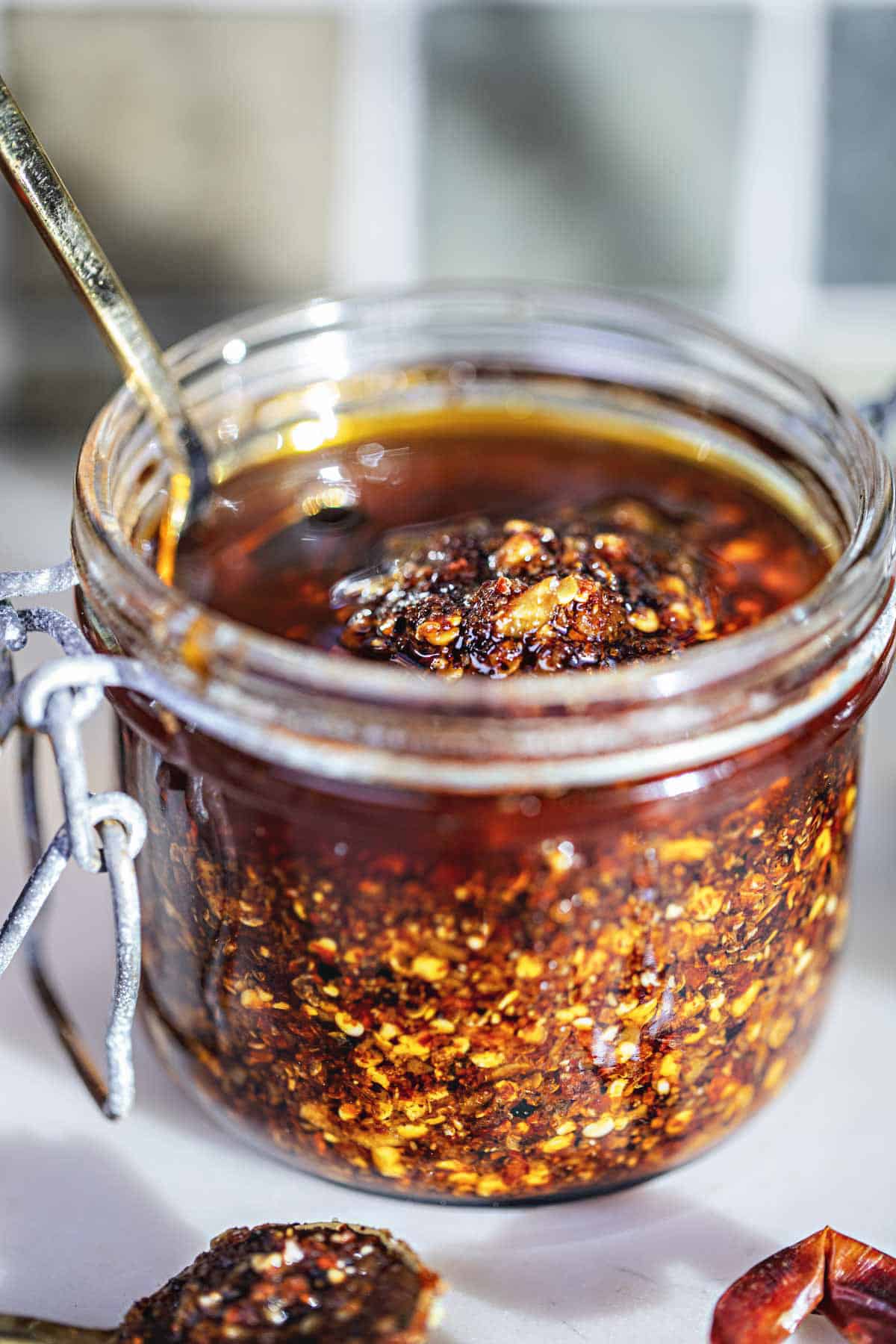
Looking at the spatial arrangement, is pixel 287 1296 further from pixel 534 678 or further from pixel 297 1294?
pixel 534 678

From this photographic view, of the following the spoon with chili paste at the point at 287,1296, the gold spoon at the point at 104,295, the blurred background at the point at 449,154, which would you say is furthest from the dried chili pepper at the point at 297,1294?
the blurred background at the point at 449,154

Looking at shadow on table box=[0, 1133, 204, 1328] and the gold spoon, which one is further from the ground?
the gold spoon

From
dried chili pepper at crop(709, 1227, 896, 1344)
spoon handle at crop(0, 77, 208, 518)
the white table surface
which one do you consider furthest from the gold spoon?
dried chili pepper at crop(709, 1227, 896, 1344)

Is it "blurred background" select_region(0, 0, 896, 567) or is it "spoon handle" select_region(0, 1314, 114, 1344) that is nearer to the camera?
"spoon handle" select_region(0, 1314, 114, 1344)

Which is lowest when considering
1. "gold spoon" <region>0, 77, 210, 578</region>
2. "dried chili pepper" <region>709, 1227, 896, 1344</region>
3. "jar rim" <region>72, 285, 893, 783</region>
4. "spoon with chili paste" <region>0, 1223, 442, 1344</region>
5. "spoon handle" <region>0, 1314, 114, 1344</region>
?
"spoon handle" <region>0, 1314, 114, 1344</region>

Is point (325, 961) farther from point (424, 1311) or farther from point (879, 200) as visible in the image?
point (879, 200)

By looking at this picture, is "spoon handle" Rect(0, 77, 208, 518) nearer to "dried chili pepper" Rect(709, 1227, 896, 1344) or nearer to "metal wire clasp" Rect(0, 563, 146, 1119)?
"metal wire clasp" Rect(0, 563, 146, 1119)

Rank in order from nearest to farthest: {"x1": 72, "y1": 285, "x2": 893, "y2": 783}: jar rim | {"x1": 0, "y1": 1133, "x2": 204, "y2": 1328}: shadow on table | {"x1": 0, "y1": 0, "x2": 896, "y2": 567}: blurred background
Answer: {"x1": 72, "y1": 285, "x2": 893, "y2": 783}: jar rim → {"x1": 0, "y1": 1133, "x2": 204, "y2": 1328}: shadow on table → {"x1": 0, "y1": 0, "x2": 896, "y2": 567}: blurred background

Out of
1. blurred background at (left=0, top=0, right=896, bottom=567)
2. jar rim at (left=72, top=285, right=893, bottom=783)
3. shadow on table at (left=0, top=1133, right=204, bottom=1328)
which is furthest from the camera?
blurred background at (left=0, top=0, right=896, bottom=567)
